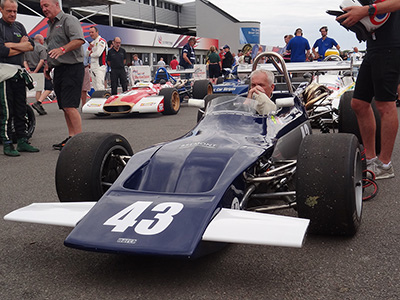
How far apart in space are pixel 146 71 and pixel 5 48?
286 inches

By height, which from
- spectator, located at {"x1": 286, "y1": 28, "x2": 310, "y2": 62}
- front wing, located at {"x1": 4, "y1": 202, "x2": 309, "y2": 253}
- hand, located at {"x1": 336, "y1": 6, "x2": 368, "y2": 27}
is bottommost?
front wing, located at {"x1": 4, "y1": 202, "x2": 309, "y2": 253}

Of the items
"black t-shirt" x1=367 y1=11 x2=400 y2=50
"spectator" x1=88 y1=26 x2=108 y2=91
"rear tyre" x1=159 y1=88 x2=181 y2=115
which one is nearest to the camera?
"black t-shirt" x1=367 y1=11 x2=400 y2=50

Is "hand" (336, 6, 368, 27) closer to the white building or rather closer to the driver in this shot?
the driver

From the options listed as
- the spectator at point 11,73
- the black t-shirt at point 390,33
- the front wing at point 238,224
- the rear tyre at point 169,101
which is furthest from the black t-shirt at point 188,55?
the front wing at point 238,224

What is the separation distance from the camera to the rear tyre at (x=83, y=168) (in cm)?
298

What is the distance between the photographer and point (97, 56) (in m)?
11.6

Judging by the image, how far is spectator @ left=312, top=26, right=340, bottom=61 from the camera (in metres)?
Answer: 12.2

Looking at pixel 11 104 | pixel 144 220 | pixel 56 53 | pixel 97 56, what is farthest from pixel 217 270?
pixel 97 56

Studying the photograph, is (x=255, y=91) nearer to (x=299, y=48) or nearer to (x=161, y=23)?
(x=299, y=48)

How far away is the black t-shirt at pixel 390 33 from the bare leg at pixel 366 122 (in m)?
0.51

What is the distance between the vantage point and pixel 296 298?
82.8 inches

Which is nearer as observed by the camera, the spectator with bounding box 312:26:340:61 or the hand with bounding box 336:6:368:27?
the hand with bounding box 336:6:368:27

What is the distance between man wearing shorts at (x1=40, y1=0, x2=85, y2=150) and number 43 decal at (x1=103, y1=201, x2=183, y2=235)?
3.67 meters

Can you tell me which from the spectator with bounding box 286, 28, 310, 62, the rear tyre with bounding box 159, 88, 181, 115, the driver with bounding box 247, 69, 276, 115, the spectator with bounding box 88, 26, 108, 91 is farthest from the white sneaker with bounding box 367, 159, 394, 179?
the spectator with bounding box 88, 26, 108, 91
